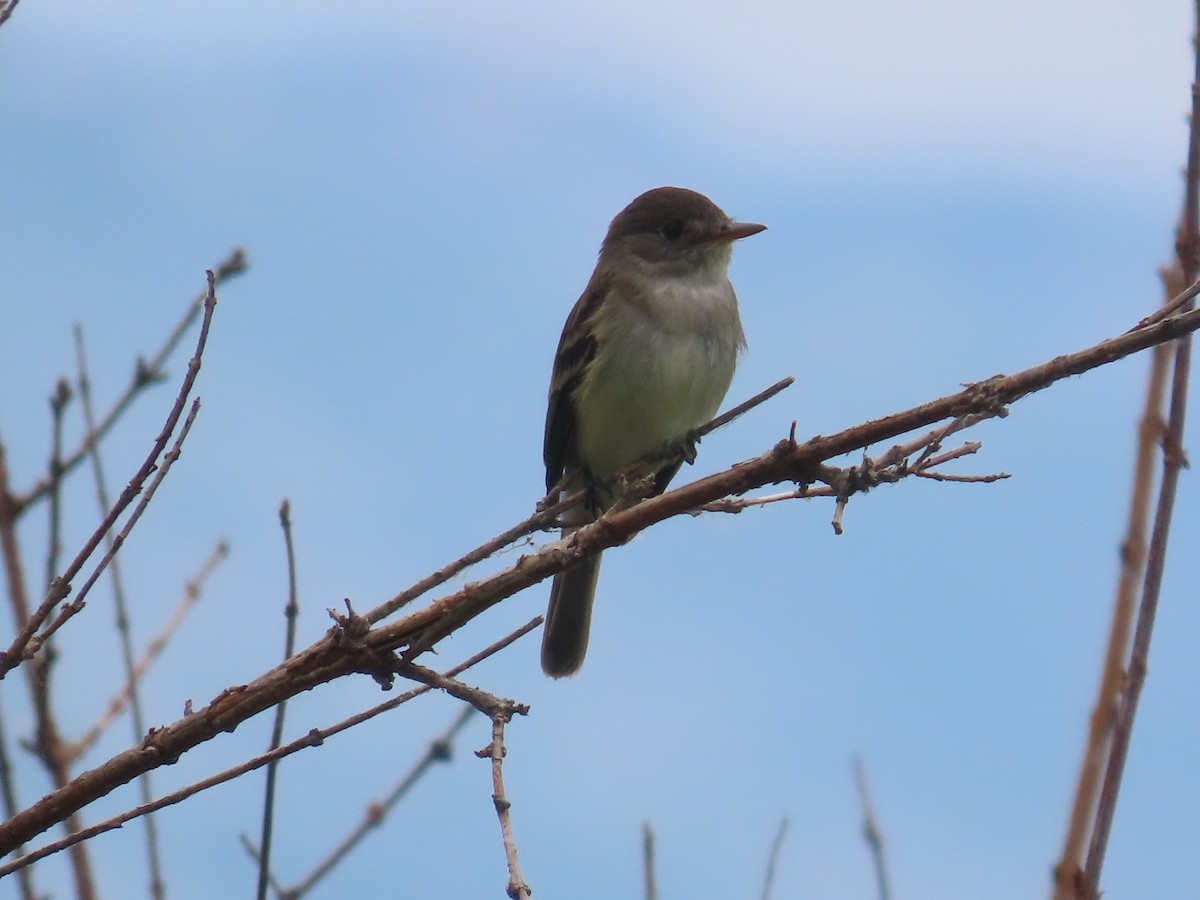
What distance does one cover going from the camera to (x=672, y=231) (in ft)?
18.9

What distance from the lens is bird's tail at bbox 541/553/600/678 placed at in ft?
17.2

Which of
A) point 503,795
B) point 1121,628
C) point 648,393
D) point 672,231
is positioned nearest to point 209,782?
point 503,795

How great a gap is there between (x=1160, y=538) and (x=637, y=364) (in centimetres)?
302

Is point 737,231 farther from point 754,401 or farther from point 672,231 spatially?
point 754,401

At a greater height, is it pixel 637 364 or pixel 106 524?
pixel 637 364

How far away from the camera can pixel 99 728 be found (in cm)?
287

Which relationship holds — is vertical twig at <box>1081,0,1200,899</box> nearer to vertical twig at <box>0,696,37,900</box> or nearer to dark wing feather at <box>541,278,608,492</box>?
vertical twig at <box>0,696,37,900</box>

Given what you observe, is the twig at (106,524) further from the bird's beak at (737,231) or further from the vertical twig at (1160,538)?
the bird's beak at (737,231)

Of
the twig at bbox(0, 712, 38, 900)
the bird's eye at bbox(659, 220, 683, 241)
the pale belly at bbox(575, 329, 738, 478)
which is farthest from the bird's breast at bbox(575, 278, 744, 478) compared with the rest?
the twig at bbox(0, 712, 38, 900)

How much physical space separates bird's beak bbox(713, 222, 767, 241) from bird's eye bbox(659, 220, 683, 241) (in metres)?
0.17

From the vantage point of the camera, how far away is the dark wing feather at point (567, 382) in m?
5.29

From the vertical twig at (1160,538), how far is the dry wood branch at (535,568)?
26 cm

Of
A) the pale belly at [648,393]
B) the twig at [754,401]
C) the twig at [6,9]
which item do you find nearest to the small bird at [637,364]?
the pale belly at [648,393]

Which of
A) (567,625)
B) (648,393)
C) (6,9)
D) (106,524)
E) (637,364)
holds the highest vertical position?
(637,364)
